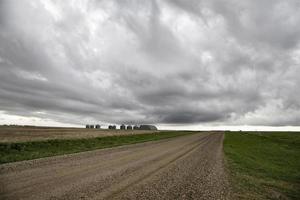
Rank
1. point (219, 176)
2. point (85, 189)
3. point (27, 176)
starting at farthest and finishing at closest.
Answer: point (219, 176) < point (27, 176) < point (85, 189)

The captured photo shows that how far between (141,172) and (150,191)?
4.13 meters

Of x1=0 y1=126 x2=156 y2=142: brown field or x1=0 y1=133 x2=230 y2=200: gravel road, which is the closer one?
x1=0 y1=133 x2=230 y2=200: gravel road

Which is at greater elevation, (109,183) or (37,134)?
(37,134)

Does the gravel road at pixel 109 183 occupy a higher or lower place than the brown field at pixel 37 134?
lower

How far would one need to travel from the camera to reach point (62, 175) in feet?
41.4

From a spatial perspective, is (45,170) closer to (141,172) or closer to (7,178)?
(7,178)

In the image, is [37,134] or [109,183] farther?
[37,134]

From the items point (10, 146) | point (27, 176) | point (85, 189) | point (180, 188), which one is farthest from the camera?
point (10, 146)

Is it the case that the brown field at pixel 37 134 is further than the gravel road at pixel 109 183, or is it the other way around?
the brown field at pixel 37 134

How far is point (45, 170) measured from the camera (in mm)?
13852

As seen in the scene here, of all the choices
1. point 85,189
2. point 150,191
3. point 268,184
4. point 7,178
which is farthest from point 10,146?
point 268,184

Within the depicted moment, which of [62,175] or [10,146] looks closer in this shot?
[62,175]

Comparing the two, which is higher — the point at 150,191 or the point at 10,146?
the point at 10,146

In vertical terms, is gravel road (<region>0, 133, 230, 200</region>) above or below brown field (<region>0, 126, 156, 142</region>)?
below
